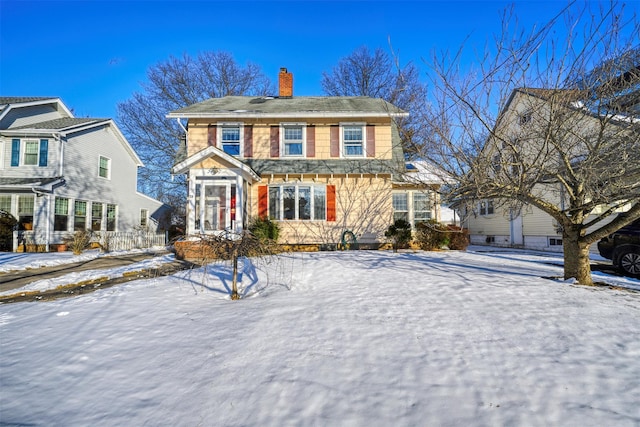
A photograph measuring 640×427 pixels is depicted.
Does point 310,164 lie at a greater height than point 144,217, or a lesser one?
greater

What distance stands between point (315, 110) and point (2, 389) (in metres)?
12.5

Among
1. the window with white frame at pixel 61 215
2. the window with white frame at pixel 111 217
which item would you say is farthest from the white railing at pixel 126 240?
the window with white frame at pixel 61 215

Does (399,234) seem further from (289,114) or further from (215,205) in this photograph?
(215,205)

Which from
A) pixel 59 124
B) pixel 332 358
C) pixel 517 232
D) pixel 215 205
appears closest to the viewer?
A: pixel 332 358

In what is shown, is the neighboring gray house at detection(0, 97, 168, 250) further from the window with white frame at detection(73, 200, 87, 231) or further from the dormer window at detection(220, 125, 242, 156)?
the dormer window at detection(220, 125, 242, 156)

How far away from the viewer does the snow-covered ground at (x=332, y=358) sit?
262cm

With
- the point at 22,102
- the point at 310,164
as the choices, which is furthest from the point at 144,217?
the point at 310,164

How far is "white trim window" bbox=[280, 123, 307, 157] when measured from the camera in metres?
13.4

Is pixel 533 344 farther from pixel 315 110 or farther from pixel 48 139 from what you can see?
pixel 48 139

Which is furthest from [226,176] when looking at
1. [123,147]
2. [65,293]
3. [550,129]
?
[123,147]

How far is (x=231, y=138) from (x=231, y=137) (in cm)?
4

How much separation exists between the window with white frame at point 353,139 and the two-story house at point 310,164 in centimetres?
4

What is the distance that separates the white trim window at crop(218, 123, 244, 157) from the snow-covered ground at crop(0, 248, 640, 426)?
28.6ft

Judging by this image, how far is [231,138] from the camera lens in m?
13.5
